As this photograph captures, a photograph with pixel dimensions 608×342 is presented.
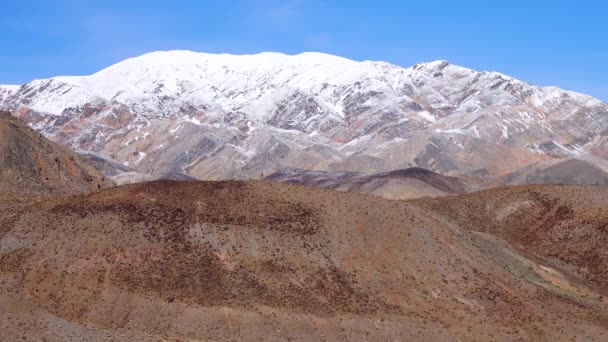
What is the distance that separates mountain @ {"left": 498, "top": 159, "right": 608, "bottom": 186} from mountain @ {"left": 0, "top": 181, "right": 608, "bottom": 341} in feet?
423

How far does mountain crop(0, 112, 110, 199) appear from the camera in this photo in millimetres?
77000

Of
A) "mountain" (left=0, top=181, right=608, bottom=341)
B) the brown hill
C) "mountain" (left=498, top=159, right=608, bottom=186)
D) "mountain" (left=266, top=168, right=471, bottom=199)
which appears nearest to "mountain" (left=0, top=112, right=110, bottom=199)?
"mountain" (left=0, top=181, right=608, bottom=341)

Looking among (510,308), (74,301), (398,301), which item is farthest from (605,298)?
(74,301)

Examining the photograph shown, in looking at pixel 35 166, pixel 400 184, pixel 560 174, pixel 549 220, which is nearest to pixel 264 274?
pixel 549 220

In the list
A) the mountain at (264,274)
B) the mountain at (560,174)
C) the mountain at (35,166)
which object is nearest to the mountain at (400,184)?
the mountain at (560,174)

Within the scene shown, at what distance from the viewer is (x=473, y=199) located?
82.1 m

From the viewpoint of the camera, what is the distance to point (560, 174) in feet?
618

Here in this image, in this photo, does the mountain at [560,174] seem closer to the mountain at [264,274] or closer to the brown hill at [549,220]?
the brown hill at [549,220]

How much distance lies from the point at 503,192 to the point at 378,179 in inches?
3312

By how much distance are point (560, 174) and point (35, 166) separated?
141 meters

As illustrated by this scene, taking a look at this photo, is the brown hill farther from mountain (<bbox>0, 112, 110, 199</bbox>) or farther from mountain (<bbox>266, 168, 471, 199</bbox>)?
mountain (<bbox>266, 168, 471, 199</bbox>)

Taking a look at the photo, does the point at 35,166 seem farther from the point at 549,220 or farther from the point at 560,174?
the point at 560,174

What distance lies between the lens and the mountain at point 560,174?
18312 cm

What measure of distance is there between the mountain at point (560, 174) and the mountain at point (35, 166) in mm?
123075
